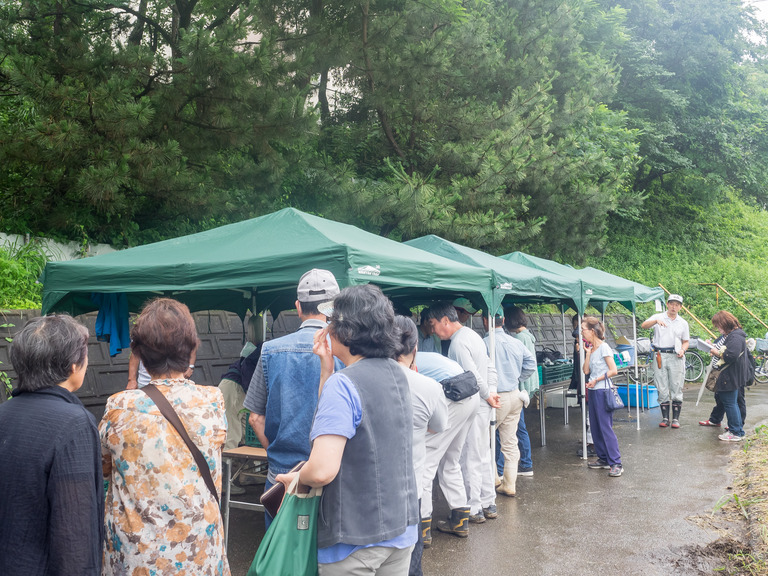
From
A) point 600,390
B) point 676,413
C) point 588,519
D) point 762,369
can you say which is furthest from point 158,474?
point 762,369

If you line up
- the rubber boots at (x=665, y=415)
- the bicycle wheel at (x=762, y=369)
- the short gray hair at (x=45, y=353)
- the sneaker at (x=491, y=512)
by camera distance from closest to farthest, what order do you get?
the short gray hair at (x=45, y=353) < the sneaker at (x=491, y=512) < the rubber boots at (x=665, y=415) < the bicycle wheel at (x=762, y=369)

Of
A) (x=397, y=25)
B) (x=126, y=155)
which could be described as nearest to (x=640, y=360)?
(x=397, y=25)

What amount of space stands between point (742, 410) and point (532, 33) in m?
7.90

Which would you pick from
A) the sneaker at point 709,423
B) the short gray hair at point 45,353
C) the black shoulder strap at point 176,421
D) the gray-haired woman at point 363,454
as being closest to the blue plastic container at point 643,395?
the sneaker at point 709,423

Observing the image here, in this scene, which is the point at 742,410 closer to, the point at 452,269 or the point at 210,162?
the point at 452,269

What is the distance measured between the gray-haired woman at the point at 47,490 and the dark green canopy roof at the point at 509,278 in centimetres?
465

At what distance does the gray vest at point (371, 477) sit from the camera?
7.22 feet

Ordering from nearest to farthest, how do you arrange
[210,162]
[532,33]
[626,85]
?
[210,162], [532,33], [626,85]

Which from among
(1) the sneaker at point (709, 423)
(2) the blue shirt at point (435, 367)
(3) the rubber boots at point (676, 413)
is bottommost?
(1) the sneaker at point (709, 423)

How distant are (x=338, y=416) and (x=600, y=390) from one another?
5.66 metres

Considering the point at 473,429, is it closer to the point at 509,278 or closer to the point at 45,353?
the point at 509,278

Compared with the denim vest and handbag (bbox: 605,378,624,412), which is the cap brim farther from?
handbag (bbox: 605,378,624,412)

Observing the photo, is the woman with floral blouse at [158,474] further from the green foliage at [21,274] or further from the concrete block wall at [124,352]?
the green foliage at [21,274]

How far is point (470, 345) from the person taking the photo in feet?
17.6
